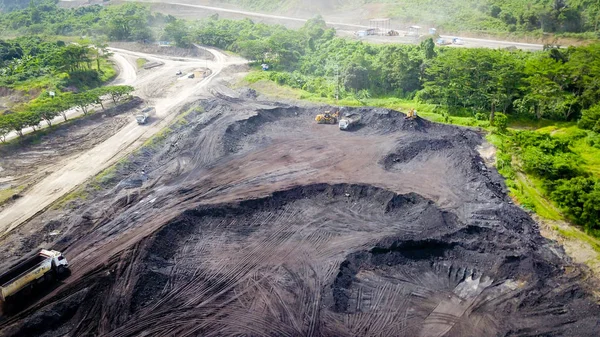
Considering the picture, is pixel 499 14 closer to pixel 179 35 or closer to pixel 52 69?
pixel 179 35

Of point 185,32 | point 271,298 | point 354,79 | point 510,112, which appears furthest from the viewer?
point 185,32

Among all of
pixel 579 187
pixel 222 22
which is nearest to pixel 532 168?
pixel 579 187

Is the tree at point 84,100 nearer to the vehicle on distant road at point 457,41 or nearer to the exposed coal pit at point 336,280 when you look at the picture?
the exposed coal pit at point 336,280

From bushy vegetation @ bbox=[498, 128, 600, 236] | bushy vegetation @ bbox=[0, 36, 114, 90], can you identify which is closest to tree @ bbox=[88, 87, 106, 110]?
bushy vegetation @ bbox=[0, 36, 114, 90]

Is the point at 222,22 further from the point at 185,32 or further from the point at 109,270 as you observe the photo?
the point at 109,270

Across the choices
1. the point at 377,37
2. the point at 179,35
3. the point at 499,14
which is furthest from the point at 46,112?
the point at 499,14

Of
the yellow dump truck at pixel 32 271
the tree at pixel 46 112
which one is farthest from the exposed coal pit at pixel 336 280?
the tree at pixel 46 112
